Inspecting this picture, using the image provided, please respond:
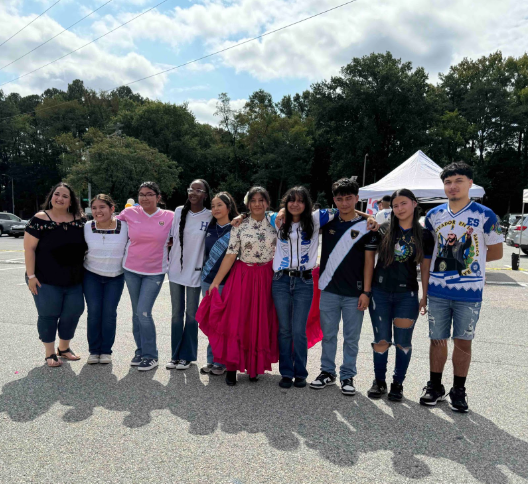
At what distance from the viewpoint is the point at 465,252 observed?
3.54 metres

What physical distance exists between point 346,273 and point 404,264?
49 centimetres

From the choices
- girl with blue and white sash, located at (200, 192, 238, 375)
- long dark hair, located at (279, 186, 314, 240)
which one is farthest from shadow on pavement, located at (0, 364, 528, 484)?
long dark hair, located at (279, 186, 314, 240)

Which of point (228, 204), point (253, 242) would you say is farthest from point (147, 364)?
point (228, 204)

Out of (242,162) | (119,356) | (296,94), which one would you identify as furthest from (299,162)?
(119,356)

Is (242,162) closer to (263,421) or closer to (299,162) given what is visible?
(299,162)

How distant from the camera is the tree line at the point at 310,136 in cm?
3956

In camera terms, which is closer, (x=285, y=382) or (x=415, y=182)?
(x=285, y=382)

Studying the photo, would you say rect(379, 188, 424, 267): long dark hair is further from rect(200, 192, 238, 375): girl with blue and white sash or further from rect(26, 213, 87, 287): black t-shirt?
rect(26, 213, 87, 287): black t-shirt

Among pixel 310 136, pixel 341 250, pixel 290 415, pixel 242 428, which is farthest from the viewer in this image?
pixel 310 136

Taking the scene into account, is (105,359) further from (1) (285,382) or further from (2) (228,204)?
(2) (228,204)

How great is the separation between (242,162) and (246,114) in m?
5.64

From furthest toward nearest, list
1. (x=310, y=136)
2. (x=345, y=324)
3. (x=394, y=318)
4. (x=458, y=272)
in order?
(x=310, y=136)
(x=345, y=324)
(x=394, y=318)
(x=458, y=272)

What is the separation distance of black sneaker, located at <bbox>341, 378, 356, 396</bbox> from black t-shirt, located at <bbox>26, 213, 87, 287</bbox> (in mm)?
2827

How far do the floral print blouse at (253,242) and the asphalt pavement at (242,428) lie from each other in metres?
1.18
